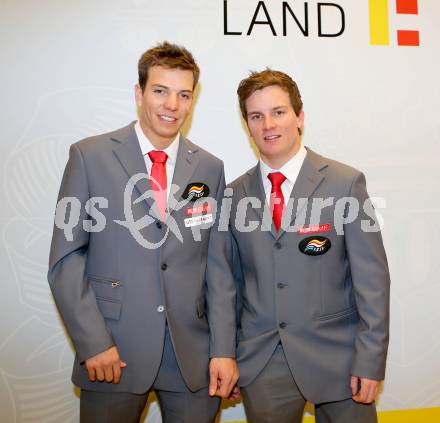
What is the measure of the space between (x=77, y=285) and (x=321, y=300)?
914mm

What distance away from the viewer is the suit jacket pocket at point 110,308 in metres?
1.70

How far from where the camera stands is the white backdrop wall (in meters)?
2.48

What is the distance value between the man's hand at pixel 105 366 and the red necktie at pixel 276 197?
30.7 inches

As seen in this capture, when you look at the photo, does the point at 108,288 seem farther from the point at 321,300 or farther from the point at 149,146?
the point at 321,300

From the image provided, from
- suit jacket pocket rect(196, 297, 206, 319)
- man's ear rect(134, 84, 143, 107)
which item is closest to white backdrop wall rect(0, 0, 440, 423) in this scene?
man's ear rect(134, 84, 143, 107)

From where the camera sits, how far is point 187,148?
1939mm

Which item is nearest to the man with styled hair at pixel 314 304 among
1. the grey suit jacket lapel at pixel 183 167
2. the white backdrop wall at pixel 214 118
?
the grey suit jacket lapel at pixel 183 167

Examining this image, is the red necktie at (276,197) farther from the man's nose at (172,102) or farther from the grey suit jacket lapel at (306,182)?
the man's nose at (172,102)

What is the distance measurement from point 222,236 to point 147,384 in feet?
2.11

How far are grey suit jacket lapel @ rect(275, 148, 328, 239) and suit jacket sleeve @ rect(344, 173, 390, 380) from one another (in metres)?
0.15

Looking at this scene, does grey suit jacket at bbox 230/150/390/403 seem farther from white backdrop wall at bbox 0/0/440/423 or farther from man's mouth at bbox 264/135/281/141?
white backdrop wall at bbox 0/0/440/423

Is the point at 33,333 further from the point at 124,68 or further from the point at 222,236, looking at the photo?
the point at 124,68

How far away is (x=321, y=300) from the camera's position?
180cm

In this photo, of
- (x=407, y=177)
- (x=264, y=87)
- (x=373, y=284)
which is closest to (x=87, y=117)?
(x=264, y=87)
